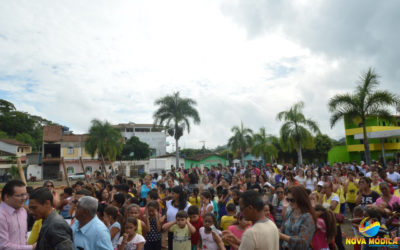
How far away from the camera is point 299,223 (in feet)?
9.65

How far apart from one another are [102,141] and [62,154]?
589 inches

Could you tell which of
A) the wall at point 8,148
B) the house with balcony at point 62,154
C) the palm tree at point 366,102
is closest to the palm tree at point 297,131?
the palm tree at point 366,102

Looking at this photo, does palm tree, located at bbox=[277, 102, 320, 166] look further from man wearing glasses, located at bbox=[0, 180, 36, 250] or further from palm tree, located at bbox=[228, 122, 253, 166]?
man wearing glasses, located at bbox=[0, 180, 36, 250]

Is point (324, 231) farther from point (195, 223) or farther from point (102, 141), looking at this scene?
point (102, 141)

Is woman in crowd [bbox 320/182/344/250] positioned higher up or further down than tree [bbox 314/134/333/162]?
further down

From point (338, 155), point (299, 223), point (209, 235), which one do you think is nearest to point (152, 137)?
point (338, 155)

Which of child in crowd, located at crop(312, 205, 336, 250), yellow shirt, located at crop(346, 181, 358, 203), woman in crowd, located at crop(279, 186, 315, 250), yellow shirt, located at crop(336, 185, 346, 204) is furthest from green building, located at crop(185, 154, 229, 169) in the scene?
woman in crowd, located at crop(279, 186, 315, 250)

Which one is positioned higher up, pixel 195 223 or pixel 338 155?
pixel 338 155

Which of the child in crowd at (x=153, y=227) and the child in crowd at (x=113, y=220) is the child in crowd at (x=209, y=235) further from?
the child in crowd at (x=113, y=220)

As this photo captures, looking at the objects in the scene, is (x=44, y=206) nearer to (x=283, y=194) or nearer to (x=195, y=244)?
(x=195, y=244)

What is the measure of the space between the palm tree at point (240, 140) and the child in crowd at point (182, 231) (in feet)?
93.4

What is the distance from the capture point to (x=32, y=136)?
55688 millimetres

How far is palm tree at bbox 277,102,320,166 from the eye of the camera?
858 inches

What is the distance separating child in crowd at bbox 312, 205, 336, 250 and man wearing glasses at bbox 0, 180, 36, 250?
326cm
